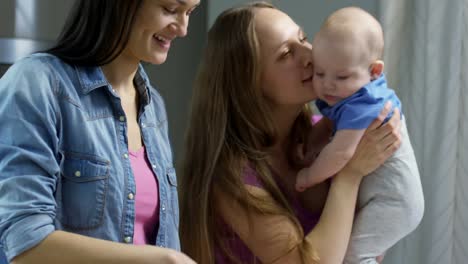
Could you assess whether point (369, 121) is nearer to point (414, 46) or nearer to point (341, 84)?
point (341, 84)

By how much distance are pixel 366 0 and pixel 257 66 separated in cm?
84

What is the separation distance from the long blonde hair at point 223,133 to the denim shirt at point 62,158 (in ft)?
0.92

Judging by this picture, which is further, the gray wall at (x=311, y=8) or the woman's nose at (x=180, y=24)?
the gray wall at (x=311, y=8)

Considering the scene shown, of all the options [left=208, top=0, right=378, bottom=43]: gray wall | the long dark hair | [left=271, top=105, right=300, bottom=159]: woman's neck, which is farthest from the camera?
[left=208, top=0, right=378, bottom=43]: gray wall

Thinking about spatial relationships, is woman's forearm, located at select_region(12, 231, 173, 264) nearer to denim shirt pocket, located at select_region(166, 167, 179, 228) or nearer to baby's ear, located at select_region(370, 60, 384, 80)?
denim shirt pocket, located at select_region(166, 167, 179, 228)

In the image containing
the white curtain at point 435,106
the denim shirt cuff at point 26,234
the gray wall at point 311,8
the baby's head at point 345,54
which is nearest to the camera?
the denim shirt cuff at point 26,234

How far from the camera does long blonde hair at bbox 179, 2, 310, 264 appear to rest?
1.56 m

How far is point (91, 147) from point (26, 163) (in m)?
0.12

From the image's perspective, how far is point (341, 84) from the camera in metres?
1.52

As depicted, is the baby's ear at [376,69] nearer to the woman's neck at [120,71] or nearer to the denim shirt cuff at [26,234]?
the woman's neck at [120,71]

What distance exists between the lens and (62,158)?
3.64 feet

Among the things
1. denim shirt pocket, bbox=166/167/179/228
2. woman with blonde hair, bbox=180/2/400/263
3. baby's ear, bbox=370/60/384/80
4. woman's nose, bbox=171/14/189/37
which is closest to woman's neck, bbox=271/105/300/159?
woman with blonde hair, bbox=180/2/400/263

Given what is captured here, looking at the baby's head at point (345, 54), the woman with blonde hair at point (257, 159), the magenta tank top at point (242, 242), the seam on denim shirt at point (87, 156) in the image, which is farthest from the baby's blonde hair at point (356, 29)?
the seam on denim shirt at point (87, 156)

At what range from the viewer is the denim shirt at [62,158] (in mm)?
1043
